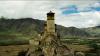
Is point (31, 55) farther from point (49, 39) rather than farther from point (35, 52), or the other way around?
point (49, 39)

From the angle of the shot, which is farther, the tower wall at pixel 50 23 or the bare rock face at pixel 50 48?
the tower wall at pixel 50 23

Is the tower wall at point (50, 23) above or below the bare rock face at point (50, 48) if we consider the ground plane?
above

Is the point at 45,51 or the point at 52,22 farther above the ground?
the point at 52,22

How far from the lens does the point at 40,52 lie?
2620 centimetres

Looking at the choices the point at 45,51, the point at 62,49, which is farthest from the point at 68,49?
the point at 45,51

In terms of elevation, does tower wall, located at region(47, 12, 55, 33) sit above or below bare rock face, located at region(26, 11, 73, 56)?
above

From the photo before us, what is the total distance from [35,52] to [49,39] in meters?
1.87

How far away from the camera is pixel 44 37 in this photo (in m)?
26.9

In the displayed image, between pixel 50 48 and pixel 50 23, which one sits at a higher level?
pixel 50 23

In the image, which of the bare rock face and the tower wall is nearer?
the bare rock face

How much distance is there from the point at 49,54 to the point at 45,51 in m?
0.47

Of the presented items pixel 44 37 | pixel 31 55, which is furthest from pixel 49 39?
pixel 31 55

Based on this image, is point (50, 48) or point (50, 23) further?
point (50, 23)

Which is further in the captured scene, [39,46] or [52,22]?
[52,22]
